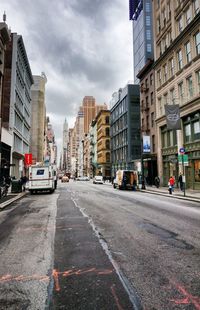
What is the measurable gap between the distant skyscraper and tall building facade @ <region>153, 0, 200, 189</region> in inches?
1434

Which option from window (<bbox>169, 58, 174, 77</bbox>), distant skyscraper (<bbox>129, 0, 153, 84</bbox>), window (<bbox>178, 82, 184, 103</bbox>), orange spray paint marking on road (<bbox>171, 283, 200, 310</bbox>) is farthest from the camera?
distant skyscraper (<bbox>129, 0, 153, 84</bbox>)

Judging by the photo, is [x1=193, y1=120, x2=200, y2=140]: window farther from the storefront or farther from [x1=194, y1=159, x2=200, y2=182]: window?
[x1=194, y1=159, x2=200, y2=182]: window

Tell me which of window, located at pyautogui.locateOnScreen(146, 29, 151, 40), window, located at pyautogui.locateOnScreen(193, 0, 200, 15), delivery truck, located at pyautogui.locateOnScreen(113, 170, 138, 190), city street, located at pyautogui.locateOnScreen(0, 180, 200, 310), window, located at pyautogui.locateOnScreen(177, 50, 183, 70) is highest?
window, located at pyautogui.locateOnScreen(146, 29, 151, 40)

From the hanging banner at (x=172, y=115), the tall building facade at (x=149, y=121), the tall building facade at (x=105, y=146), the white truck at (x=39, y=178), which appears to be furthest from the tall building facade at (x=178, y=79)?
the tall building facade at (x=105, y=146)

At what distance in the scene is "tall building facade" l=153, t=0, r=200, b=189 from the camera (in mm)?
27906

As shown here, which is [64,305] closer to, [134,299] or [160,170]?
[134,299]

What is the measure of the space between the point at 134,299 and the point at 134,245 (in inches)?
Result: 111

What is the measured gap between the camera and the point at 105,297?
11.8ft

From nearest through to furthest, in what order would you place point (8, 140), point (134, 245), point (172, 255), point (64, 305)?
point (64, 305), point (172, 255), point (134, 245), point (8, 140)

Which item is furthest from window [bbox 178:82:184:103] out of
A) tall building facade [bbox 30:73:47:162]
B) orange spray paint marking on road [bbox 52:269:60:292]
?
tall building facade [bbox 30:73:47:162]

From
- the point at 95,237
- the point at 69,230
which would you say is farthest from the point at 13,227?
the point at 95,237

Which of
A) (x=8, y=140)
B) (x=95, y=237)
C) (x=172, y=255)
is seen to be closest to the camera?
(x=172, y=255)

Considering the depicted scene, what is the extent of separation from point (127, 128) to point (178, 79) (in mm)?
27485

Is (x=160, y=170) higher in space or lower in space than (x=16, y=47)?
lower
